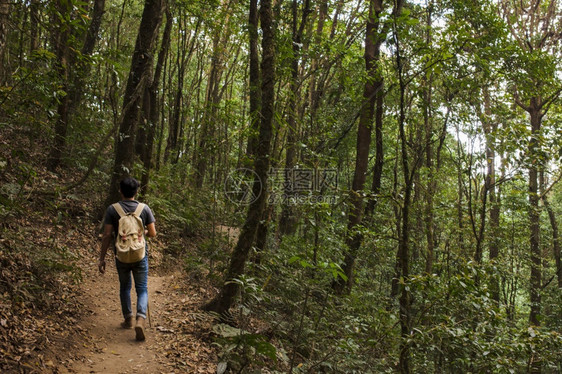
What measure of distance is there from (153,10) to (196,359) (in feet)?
21.8

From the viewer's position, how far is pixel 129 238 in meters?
4.91

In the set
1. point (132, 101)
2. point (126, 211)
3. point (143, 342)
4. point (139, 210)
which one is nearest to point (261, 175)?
point (139, 210)

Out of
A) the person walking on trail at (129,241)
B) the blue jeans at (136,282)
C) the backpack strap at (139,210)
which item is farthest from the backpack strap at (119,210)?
the blue jeans at (136,282)

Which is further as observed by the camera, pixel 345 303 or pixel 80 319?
pixel 345 303

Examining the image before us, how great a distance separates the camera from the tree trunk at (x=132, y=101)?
761 cm

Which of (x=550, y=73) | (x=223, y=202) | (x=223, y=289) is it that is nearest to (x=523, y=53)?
(x=550, y=73)

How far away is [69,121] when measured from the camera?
9.98 meters

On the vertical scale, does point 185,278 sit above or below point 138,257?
below

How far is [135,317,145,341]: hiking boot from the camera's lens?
16.5ft

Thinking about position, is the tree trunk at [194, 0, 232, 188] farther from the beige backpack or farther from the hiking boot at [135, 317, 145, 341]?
the hiking boot at [135, 317, 145, 341]

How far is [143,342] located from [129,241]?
1.37 m

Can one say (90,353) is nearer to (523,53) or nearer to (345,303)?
(345,303)

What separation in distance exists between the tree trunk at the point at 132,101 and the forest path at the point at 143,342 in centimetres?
182

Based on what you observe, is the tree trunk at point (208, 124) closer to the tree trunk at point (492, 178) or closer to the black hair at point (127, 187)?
the black hair at point (127, 187)
